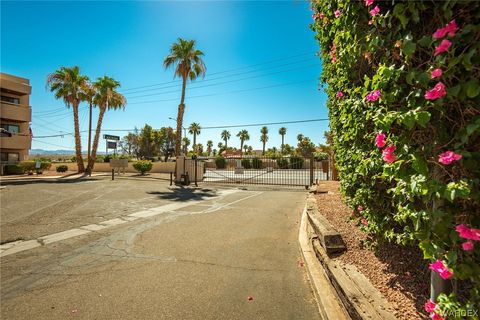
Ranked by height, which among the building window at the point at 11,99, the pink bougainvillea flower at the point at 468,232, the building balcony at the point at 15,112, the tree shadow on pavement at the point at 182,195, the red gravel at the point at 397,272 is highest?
the building window at the point at 11,99

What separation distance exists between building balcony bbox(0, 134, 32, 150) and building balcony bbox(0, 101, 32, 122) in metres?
2.47

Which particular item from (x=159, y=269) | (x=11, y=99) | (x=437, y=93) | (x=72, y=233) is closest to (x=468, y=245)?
(x=437, y=93)

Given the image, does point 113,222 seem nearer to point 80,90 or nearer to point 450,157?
point 450,157

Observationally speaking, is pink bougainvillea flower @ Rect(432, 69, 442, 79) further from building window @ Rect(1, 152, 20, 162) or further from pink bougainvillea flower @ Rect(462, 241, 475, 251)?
building window @ Rect(1, 152, 20, 162)

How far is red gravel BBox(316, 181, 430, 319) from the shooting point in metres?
2.69

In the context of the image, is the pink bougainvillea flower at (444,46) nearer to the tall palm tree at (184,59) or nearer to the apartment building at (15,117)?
the tall palm tree at (184,59)

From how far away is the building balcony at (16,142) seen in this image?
33.7m

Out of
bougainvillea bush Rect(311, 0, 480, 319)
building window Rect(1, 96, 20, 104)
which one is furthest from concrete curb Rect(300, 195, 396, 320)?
building window Rect(1, 96, 20, 104)

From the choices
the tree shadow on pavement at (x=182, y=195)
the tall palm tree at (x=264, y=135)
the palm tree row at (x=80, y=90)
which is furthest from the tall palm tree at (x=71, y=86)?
the tall palm tree at (x=264, y=135)

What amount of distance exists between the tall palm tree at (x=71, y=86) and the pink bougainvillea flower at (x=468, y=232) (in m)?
34.9

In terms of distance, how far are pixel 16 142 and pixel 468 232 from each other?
45.3 meters

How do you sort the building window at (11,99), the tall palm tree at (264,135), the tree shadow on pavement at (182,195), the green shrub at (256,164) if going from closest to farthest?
the tree shadow on pavement at (182,195) < the building window at (11,99) < the green shrub at (256,164) < the tall palm tree at (264,135)

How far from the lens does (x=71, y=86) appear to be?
98.3ft

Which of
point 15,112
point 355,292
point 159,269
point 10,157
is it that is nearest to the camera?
point 355,292
